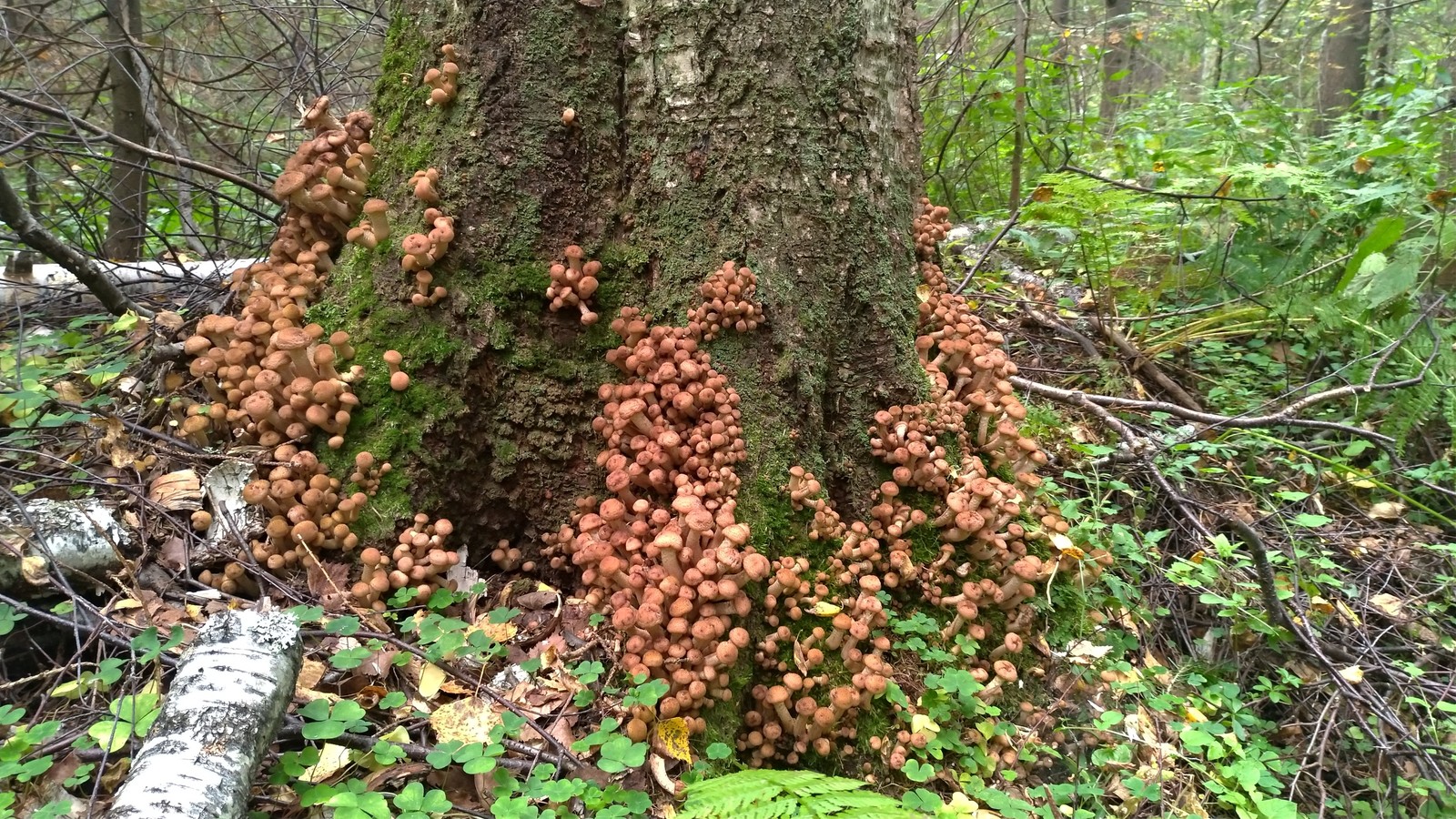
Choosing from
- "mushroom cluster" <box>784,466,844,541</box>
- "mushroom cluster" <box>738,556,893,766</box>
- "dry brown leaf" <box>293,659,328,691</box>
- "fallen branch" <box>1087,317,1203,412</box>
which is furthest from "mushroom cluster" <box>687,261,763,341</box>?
"fallen branch" <box>1087,317,1203,412</box>

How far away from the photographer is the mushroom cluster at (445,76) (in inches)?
132

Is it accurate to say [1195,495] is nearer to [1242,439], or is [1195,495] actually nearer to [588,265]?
[1242,439]

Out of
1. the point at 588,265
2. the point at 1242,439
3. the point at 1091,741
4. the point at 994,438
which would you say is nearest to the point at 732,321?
the point at 588,265

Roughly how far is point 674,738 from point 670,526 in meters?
0.73

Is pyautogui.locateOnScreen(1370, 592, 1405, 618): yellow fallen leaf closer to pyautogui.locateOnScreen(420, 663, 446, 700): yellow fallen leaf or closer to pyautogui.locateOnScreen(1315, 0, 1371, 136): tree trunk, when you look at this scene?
pyautogui.locateOnScreen(420, 663, 446, 700): yellow fallen leaf

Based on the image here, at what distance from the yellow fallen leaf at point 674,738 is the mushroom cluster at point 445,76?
278 cm

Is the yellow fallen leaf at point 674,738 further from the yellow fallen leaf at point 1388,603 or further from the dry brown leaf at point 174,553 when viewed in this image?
the yellow fallen leaf at point 1388,603

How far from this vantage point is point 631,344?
11.0ft

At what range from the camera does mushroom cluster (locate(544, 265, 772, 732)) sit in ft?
8.66

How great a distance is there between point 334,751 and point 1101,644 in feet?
10.5

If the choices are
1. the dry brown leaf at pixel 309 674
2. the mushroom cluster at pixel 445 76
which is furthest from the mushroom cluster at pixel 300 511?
the mushroom cluster at pixel 445 76

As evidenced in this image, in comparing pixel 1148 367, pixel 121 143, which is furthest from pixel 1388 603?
pixel 121 143

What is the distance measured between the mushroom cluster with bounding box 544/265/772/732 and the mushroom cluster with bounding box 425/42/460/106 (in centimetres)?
Result: 126

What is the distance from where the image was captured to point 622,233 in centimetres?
347
